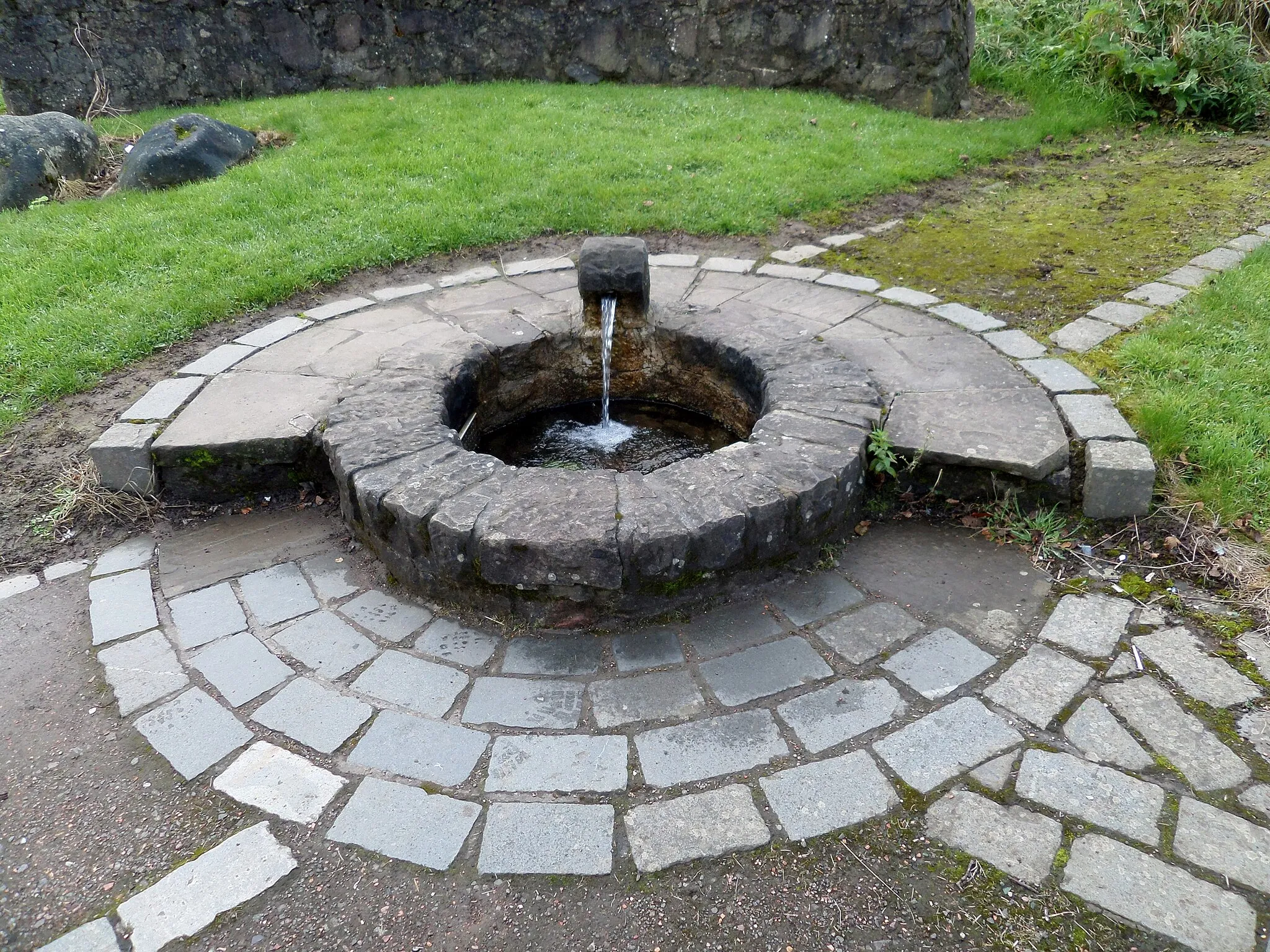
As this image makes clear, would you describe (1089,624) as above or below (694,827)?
above

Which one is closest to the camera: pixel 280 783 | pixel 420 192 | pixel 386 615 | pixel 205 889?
pixel 205 889

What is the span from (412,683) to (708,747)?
926 mm

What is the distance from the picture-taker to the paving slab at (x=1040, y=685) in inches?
92.9


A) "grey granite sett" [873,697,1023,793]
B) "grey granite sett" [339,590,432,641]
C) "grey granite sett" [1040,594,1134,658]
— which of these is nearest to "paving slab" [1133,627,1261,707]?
"grey granite sett" [1040,594,1134,658]

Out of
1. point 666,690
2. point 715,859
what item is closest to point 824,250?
point 666,690

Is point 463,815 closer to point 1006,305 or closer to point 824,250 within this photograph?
point 1006,305

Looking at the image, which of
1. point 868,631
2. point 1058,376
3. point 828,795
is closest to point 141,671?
point 828,795

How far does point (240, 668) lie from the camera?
2.61 m

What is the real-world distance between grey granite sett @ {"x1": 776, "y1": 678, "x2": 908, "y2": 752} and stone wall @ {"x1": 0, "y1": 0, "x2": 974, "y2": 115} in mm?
7031

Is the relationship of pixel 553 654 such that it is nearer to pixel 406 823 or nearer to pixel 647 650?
pixel 647 650

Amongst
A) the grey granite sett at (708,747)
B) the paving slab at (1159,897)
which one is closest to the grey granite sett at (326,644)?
the grey granite sett at (708,747)

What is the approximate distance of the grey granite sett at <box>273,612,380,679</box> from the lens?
261 centimetres

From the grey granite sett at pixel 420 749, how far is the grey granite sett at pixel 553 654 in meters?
0.28

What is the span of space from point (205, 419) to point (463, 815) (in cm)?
230
